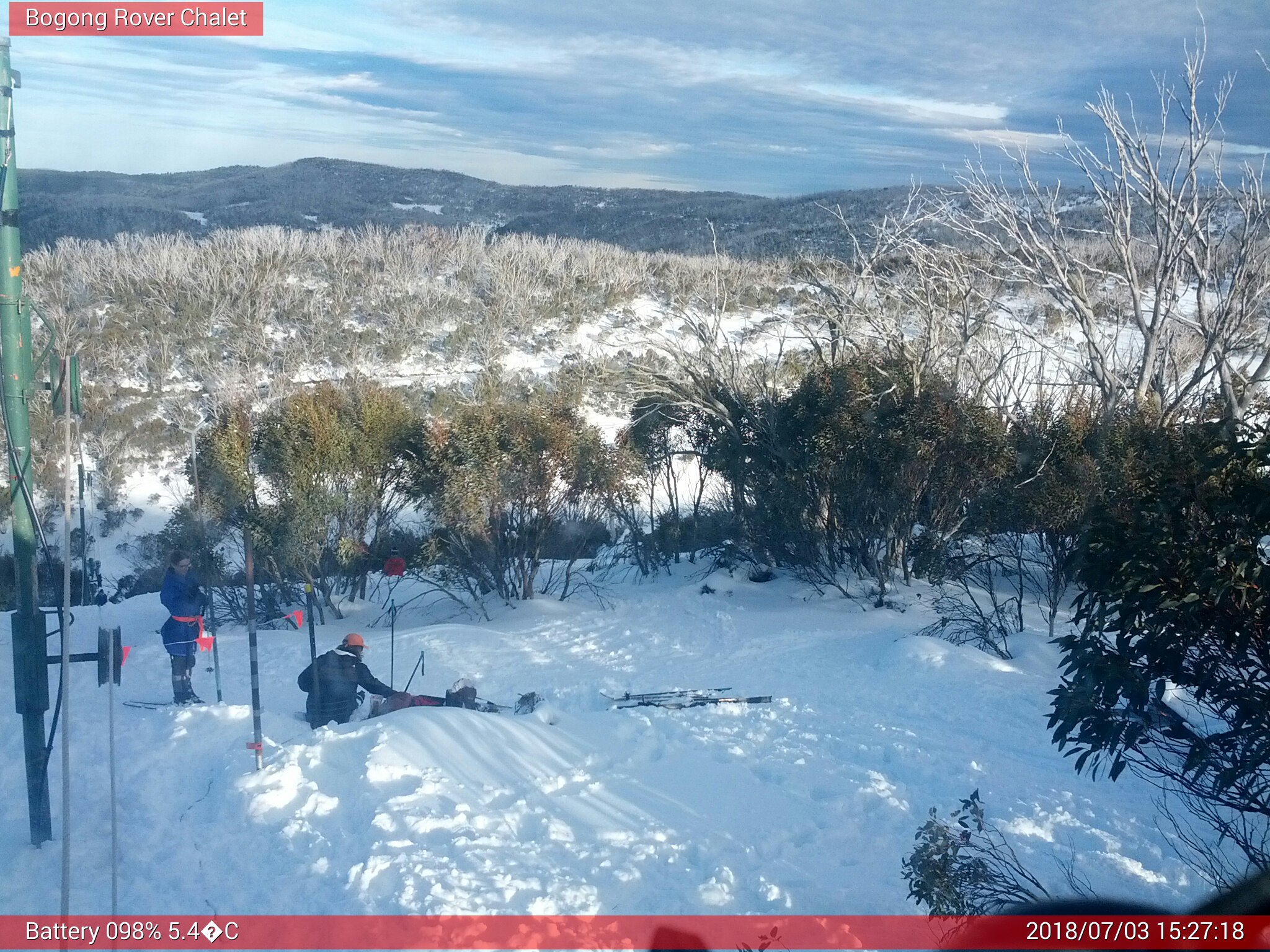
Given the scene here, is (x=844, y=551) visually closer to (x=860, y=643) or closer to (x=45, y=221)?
(x=860, y=643)

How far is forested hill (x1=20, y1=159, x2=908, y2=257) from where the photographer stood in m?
40.8

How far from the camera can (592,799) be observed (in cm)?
554

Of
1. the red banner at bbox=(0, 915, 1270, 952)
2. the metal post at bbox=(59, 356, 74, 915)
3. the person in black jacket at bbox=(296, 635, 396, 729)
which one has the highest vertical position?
the metal post at bbox=(59, 356, 74, 915)

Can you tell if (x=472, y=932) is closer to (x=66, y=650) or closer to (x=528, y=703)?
(x=66, y=650)

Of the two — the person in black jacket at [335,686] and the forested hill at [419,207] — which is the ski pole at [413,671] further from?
the forested hill at [419,207]

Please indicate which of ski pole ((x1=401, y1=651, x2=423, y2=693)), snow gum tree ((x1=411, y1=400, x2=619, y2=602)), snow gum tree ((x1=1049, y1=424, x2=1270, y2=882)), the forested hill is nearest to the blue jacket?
ski pole ((x1=401, y1=651, x2=423, y2=693))

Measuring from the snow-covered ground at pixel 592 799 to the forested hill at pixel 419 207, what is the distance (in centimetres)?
3048

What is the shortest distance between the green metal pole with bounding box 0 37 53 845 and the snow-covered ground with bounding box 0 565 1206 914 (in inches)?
19.6

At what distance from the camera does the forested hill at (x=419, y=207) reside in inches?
1604

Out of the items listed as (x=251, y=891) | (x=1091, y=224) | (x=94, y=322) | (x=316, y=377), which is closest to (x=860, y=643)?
(x=251, y=891)

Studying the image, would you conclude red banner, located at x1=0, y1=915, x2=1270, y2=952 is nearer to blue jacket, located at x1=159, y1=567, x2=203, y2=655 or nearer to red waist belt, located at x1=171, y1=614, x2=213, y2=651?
red waist belt, located at x1=171, y1=614, x2=213, y2=651

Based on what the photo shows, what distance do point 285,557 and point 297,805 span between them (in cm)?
827

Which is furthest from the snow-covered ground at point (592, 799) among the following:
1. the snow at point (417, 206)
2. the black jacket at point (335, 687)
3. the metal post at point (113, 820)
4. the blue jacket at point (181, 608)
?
the snow at point (417, 206)

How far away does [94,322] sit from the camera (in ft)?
83.0
